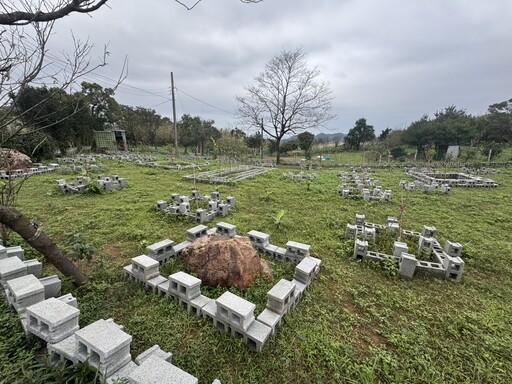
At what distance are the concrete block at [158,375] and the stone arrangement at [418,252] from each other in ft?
11.9

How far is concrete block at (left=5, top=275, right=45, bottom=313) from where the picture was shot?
234cm

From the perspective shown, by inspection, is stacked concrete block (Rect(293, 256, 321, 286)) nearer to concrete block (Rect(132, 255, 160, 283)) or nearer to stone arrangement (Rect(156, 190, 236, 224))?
concrete block (Rect(132, 255, 160, 283))

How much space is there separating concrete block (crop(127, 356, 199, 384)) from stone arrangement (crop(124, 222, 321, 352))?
0.78 m

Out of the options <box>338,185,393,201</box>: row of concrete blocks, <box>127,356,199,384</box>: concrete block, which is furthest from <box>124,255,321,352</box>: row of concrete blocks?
<box>338,185,393,201</box>: row of concrete blocks

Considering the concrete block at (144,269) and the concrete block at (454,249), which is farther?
the concrete block at (454,249)

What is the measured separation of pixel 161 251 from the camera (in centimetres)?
382

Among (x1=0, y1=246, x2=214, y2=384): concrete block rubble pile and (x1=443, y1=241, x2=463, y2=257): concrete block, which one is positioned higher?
(x1=0, y1=246, x2=214, y2=384): concrete block rubble pile

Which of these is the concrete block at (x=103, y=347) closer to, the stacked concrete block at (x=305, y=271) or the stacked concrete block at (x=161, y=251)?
the stacked concrete block at (x=161, y=251)

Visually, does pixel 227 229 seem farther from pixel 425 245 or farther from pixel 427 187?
pixel 427 187

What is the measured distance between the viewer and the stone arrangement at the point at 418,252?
3.76m

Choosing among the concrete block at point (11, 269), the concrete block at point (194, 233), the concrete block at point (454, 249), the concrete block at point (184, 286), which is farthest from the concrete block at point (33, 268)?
the concrete block at point (454, 249)

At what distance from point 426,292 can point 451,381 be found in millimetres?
1504

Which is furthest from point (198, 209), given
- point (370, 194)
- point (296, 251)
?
point (370, 194)

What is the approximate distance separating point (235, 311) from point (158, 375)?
2.89 ft
